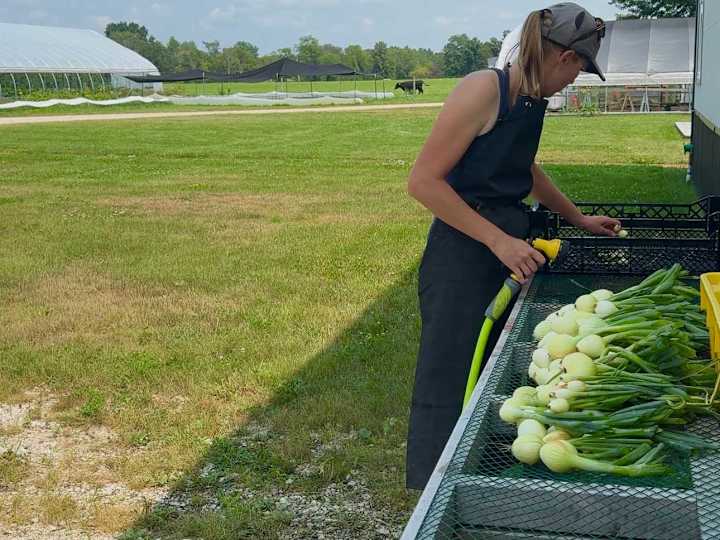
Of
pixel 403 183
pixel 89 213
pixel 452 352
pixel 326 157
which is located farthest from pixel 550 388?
pixel 326 157

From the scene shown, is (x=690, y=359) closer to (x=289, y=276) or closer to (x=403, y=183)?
(x=289, y=276)

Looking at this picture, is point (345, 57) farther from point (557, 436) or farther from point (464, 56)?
point (557, 436)

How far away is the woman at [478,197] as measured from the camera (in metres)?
2.83

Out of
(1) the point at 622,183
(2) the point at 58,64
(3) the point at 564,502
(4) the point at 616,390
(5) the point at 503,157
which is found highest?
(2) the point at 58,64

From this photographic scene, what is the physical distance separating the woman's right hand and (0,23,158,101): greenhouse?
4637cm

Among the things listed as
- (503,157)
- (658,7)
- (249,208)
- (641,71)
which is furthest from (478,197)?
(658,7)

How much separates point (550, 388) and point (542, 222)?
1.50 meters

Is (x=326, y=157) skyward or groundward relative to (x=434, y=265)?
groundward

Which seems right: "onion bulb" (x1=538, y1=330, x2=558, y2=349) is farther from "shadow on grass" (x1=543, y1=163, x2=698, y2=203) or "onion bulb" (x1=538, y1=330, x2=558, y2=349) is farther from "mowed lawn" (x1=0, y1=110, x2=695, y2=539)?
"shadow on grass" (x1=543, y1=163, x2=698, y2=203)

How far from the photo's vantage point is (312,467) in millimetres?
4461

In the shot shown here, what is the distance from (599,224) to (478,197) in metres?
0.68

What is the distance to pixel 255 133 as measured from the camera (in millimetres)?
26859

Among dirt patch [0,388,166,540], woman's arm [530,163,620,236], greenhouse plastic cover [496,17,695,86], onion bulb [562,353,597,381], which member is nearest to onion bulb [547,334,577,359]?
onion bulb [562,353,597,381]

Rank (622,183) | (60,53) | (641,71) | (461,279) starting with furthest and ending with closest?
(60,53), (641,71), (622,183), (461,279)
